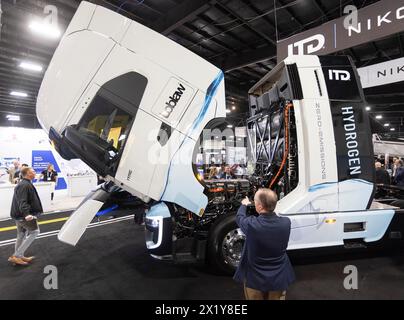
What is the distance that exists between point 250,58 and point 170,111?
638 centimetres

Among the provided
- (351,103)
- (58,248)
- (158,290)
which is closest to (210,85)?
(351,103)

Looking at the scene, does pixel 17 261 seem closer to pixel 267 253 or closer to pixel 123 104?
pixel 123 104

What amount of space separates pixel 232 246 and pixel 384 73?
5.27 m

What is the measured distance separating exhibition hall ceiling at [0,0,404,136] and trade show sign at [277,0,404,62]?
1.42 metres

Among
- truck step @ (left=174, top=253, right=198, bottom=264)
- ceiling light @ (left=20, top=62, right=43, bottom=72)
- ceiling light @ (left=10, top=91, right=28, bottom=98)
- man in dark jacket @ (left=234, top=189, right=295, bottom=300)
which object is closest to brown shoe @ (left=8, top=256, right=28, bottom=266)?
truck step @ (left=174, top=253, right=198, bottom=264)

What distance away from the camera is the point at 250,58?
8.23 m

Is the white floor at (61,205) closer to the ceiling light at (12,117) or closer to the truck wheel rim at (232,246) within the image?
the truck wheel rim at (232,246)

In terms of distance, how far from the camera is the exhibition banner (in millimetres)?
5188

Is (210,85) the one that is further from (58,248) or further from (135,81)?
(58,248)

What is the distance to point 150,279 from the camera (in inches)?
132

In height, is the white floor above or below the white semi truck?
below

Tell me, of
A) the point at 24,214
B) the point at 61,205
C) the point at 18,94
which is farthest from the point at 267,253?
the point at 18,94

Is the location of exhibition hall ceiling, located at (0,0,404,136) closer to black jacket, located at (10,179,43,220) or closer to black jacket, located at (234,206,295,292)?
black jacket, located at (234,206,295,292)

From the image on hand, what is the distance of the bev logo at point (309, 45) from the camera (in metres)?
4.43
